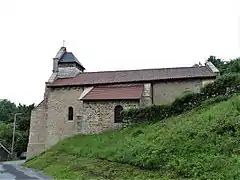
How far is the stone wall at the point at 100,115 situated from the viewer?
101ft

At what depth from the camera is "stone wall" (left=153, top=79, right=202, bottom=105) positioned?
105 feet


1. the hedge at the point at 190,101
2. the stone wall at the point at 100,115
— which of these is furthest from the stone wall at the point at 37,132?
the hedge at the point at 190,101

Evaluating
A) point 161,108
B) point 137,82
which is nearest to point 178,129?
point 161,108

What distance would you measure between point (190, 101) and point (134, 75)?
457 inches

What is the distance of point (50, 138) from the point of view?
3472cm

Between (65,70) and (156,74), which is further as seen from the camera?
(65,70)

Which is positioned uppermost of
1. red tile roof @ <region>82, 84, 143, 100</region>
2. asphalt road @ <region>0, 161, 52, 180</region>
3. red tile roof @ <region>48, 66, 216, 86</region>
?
red tile roof @ <region>48, 66, 216, 86</region>

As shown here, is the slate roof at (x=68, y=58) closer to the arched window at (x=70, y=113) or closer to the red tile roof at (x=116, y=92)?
the arched window at (x=70, y=113)

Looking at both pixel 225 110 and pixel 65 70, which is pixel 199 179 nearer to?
pixel 225 110

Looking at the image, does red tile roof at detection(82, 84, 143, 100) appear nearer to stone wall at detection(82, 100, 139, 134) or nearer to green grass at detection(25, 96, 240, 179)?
stone wall at detection(82, 100, 139, 134)

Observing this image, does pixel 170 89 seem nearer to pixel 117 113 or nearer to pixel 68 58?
pixel 117 113

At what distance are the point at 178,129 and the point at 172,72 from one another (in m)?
17.2

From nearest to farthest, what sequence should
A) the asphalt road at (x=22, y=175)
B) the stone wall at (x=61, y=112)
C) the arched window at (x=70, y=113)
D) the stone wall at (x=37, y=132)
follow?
the asphalt road at (x=22, y=175) → the stone wall at (x=61, y=112) → the arched window at (x=70, y=113) → the stone wall at (x=37, y=132)

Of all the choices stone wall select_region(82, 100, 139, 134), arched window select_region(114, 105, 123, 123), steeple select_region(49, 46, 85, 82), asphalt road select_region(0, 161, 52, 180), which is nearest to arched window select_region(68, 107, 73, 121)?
stone wall select_region(82, 100, 139, 134)
